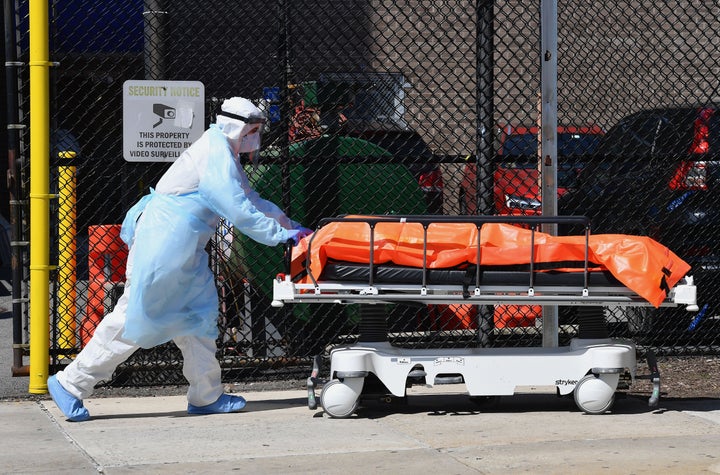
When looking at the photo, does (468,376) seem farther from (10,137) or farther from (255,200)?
(10,137)

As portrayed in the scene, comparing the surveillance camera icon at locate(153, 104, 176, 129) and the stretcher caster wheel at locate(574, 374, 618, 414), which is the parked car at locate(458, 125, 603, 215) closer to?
the stretcher caster wheel at locate(574, 374, 618, 414)

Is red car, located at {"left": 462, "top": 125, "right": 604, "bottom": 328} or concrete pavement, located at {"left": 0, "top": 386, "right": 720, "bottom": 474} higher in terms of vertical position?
red car, located at {"left": 462, "top": 125, "right": 604, "bottom": 328}

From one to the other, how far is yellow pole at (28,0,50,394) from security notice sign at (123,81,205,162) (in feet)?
1.57

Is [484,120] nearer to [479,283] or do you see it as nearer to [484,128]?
[484,128]

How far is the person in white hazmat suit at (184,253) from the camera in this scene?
6.01 metres

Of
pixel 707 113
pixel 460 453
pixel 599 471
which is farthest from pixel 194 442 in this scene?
pixel 707 113

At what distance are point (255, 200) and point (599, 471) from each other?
7.85 ft

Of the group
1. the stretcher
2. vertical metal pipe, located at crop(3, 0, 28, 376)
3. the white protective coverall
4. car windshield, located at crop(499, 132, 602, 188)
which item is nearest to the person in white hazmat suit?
the white protective coverall

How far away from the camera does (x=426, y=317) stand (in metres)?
8.01

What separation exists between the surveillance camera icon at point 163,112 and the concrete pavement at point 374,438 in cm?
171

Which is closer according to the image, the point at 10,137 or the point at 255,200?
the point at 255,200

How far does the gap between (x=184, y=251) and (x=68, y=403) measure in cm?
102

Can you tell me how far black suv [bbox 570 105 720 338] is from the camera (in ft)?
26.9

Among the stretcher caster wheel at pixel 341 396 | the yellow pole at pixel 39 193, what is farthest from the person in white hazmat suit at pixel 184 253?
the yellow pole at pixel 39 193
